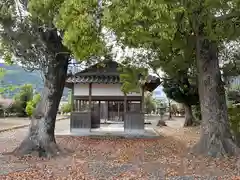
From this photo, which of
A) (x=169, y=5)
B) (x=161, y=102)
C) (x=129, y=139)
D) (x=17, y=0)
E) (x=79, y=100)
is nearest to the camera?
(x=169, y=5)

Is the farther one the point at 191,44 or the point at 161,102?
the point at 161,102

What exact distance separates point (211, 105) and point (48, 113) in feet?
18.9

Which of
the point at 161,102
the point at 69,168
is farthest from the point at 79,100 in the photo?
the point at 161,102

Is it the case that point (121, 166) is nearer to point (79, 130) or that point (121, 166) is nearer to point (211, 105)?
point (211, 105)

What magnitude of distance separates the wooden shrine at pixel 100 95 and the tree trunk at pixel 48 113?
5768 millimetres

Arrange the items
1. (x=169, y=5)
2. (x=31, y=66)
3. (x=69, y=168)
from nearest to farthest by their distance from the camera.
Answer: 1. (x=169, y=5)
2. (x=69, y=168)
3. (x=31, y=66)

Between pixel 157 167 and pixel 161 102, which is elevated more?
pixel 161 102

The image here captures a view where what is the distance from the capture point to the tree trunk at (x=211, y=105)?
11.5 m

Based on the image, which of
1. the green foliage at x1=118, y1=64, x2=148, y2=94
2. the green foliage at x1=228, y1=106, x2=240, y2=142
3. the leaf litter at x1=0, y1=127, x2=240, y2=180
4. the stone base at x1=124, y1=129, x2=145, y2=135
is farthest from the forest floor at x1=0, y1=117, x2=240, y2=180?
the stone base at x1=124, y1=129, x2=145, y2=135

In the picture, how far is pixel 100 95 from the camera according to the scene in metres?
21.4

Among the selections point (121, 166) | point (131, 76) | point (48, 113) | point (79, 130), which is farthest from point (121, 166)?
point (79, 130)

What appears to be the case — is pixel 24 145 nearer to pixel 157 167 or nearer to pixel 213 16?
pixel 157 167

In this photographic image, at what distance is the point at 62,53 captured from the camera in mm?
11711

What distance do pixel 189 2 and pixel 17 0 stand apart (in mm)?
6191
